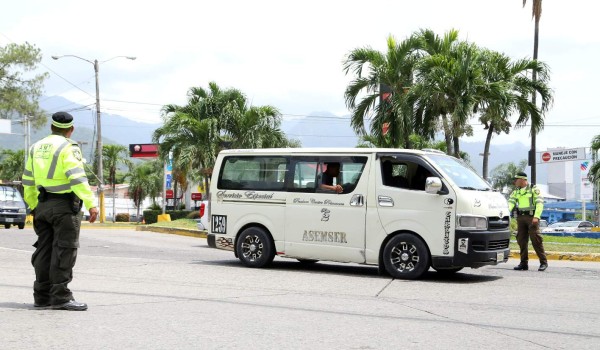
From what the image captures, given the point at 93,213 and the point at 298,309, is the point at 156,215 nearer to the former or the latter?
the point at 298,309

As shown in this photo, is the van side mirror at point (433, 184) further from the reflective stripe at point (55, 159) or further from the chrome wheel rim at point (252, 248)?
the reflective stripe at point (55, 159)

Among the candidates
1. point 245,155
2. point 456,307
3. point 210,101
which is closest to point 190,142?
point 210,101

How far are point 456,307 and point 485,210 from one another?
9.93 feet

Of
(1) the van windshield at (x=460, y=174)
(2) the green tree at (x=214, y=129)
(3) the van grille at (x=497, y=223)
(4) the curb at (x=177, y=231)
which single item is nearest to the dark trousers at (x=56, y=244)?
(1) the van windshield at (x=460, y=174)

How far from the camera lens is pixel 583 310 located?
8.51m

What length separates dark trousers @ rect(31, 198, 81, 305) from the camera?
23.6 feet

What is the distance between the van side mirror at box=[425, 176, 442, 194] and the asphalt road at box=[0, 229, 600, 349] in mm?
1371

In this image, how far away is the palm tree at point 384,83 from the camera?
2391cm

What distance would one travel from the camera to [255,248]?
12797mm

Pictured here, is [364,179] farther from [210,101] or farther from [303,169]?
[210,101]

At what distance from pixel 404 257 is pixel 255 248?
108 inches

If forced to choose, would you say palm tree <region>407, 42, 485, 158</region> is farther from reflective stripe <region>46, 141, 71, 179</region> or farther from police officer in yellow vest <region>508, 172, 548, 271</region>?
reflective stripe <region>46, 141, 71, 179</region>

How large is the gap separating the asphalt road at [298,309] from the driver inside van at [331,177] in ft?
4.56

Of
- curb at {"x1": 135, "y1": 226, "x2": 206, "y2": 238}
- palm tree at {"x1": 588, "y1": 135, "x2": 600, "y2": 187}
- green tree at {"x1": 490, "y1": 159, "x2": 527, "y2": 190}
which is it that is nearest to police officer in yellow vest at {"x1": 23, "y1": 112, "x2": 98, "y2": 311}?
curb at {"x1": 135, "y1": 226, "x2": 206, "y2": 238}
